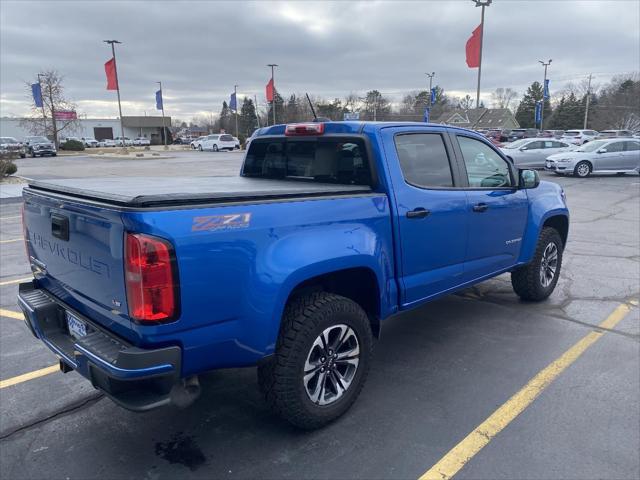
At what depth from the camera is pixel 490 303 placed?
18.3ft

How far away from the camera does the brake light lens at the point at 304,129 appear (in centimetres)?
382

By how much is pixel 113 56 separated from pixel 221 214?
1644 inches

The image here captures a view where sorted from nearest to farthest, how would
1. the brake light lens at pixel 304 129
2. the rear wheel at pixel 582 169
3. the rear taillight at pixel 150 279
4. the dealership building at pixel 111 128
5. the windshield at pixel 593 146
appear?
the rear taillight at pixel 150 279 → the brake light lens at pixel 304 129 → the rear wheel at pixel 582 169 → the windshield at pixel 593 146 → the dealership building at pixel 111 128

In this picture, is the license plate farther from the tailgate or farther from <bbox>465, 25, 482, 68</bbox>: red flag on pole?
<bbox>465, 25, 482, 68</bbox>: red flag on pole

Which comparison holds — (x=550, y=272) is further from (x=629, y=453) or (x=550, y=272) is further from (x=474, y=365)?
(x=629, y=453)

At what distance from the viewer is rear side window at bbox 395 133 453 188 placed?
3.71 m

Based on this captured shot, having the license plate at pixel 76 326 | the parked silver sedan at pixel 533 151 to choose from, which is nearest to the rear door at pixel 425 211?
the license plate at pixel 76 326

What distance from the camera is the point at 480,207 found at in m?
4.21

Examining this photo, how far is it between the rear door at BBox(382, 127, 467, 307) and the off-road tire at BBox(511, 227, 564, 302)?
1.52 meters

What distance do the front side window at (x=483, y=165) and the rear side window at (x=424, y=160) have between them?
1.07ft

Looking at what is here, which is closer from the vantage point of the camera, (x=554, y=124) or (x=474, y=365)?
(x=474, y=365)

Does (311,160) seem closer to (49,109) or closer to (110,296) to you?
(110,296)

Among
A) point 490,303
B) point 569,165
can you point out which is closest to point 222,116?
point 569,165

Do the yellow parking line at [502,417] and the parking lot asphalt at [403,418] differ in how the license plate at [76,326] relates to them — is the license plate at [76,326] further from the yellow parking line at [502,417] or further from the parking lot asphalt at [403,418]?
the yellow parking line at [502,417]
